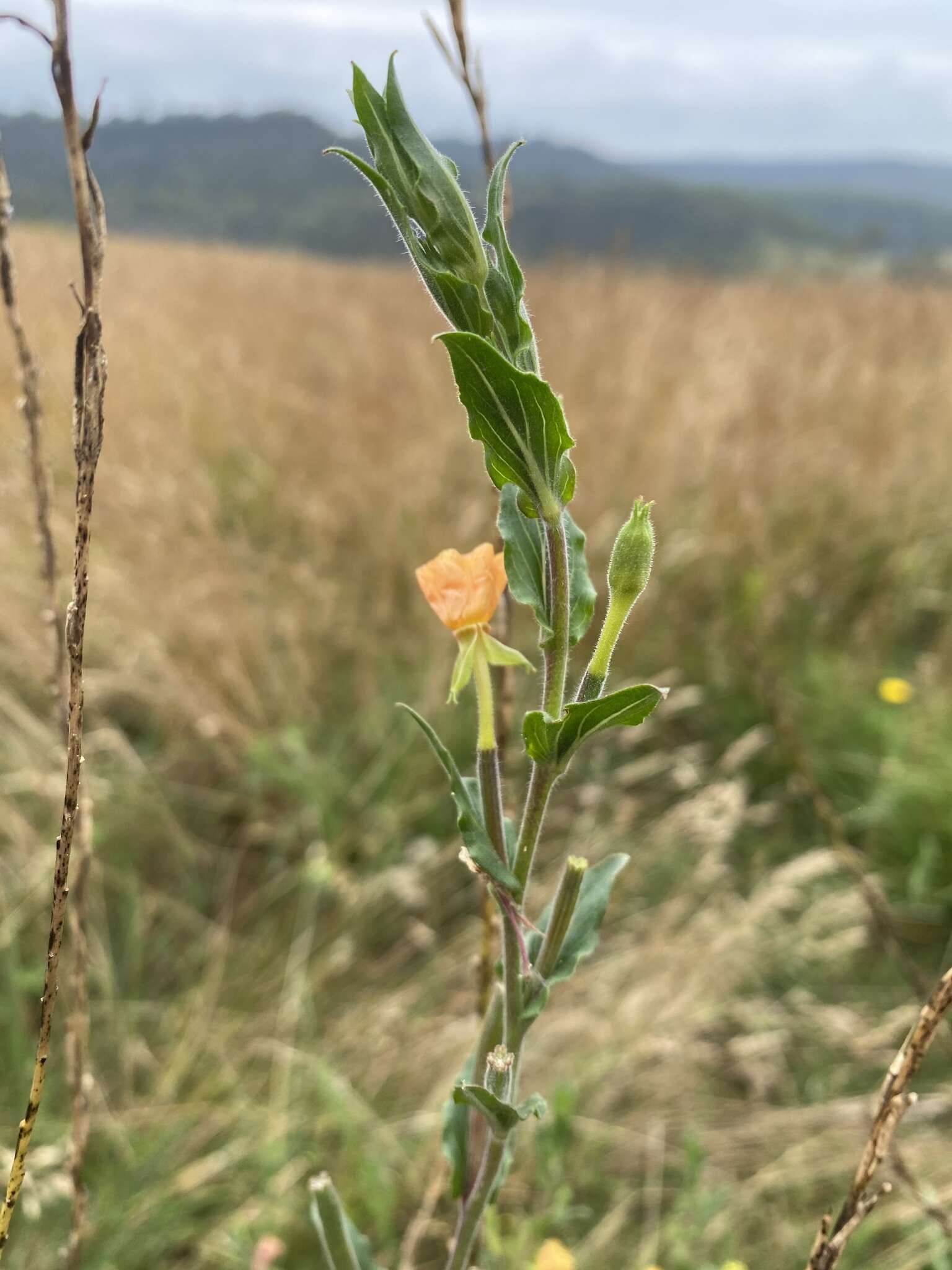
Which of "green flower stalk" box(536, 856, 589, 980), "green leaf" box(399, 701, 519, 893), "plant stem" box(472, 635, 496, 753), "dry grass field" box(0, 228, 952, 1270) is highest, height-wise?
"plant stem" box(472, 635, 496, 753)

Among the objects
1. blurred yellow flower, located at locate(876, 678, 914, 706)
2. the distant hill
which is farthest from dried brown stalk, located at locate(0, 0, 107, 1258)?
A: blurred yellow flower, located at locate(876, 678, 914, 706)

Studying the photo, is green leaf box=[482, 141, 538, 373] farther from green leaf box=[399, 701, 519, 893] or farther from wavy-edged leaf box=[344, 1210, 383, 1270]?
wavy-edged leaf box=[344, 1210, 383, 1270]

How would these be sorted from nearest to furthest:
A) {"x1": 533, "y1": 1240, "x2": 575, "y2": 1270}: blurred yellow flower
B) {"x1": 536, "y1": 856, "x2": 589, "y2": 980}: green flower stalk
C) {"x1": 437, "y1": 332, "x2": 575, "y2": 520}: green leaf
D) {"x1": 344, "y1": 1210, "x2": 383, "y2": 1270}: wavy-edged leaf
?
{"x1": 437, "y1": 332, "x2": 575, "y2": 520}: green leaf
{"x1": 536, "y1": 856, "x2": 589, "y2": 980}: green flower stalk
{"x1": 344, "y1": 1210, "x2": 383, "y2": 1270}: wavy-edged leaf
{"x1": 533, "y1": 1240, "x2": 575, "y2": 1270}: blurred yellow flower

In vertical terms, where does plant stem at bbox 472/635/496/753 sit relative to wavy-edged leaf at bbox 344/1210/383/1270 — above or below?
above

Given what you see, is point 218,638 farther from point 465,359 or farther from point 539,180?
point 539,180

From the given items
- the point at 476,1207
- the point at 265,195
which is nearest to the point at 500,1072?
the point at 476,1207

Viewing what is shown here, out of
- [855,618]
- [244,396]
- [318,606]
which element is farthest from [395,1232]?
[244,396]

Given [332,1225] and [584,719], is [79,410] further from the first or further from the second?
[332,1225]

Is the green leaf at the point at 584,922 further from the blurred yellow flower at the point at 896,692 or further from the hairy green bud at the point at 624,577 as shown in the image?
the blurred yellow flower at the point at 896,692
